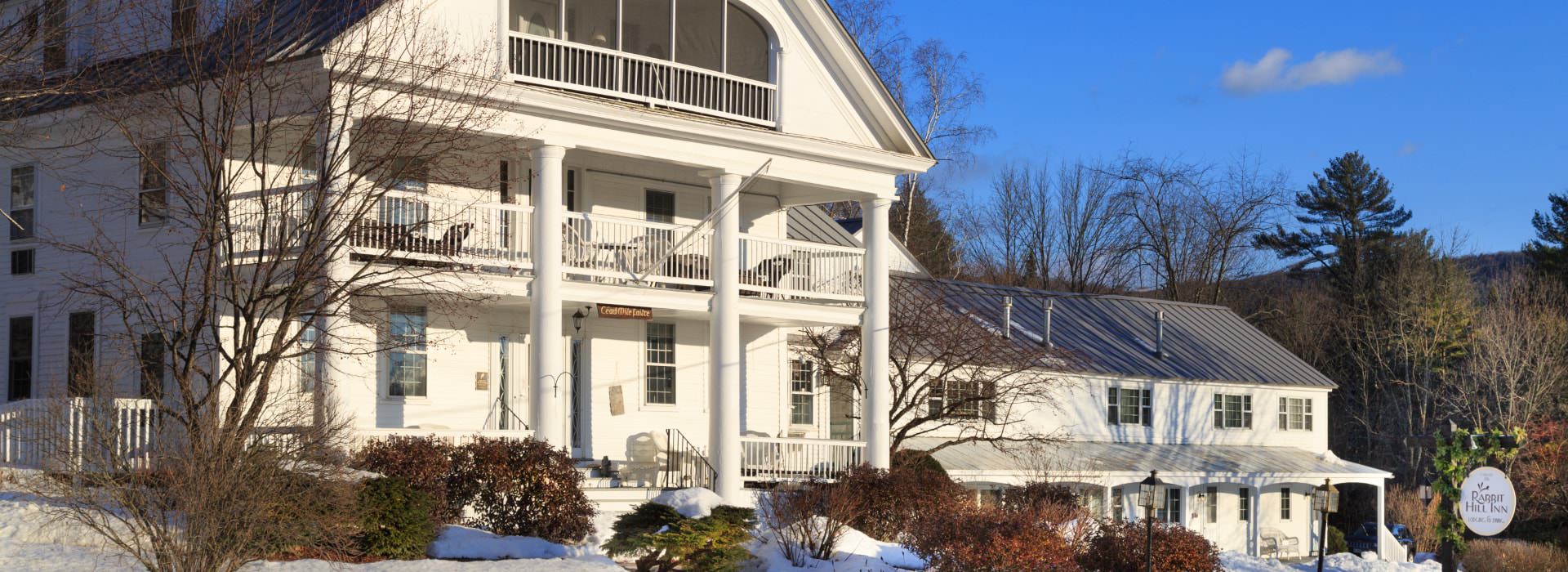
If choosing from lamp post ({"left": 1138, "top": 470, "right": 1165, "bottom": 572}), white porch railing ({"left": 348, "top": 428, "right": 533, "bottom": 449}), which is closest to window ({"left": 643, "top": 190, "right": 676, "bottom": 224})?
white porch railing ({"left": 348, "top": 428, "right": 533, "bottom": 449})

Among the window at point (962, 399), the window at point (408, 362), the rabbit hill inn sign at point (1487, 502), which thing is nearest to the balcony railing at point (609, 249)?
the window at point (408, 362)

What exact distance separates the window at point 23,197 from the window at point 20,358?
50.9 inches

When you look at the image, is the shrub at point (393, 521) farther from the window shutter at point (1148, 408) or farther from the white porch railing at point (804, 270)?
the window shutter at point (1148, 408)

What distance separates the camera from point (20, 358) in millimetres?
23609

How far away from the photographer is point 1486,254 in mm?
101438

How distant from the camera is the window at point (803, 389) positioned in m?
31.6

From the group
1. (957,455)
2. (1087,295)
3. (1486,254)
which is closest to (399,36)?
(957,455)

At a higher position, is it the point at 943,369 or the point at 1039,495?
the point at 943,369

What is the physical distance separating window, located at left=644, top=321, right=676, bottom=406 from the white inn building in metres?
0.06

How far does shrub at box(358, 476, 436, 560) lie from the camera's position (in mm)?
17406

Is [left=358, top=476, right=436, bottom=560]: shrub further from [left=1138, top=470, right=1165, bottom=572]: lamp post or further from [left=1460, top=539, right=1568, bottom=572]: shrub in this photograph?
[left=1460, top=539, right=1568, bottom=572]: shrub

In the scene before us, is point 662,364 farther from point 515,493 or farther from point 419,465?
point 419,465

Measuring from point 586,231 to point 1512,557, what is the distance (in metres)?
22.9

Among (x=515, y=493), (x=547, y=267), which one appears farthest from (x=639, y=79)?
(x=515, y=493)
